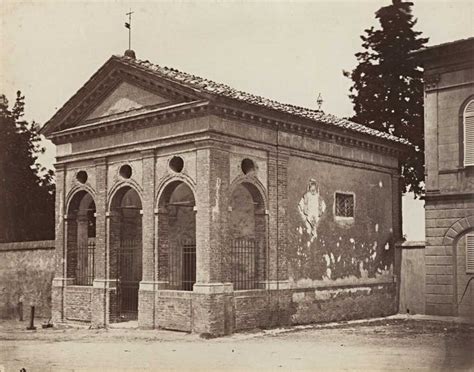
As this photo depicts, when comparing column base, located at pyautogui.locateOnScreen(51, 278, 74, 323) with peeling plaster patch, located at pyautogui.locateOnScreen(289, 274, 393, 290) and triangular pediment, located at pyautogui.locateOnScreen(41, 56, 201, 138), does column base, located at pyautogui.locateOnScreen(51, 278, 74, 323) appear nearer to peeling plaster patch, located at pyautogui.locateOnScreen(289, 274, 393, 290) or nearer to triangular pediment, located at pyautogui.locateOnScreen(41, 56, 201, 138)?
triangular pediment, located at pyautogui.locateOnScreen(41, 56, 201, 138)

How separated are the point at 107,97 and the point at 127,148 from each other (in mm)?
1737

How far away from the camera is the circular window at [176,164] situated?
1631 cm

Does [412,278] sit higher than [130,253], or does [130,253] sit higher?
[130,253]

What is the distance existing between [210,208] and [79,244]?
604cm

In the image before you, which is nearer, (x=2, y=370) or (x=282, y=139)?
(x=2, y=370)

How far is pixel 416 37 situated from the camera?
87.2 ft

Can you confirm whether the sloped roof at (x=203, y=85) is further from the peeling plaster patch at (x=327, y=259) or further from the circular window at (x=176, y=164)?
the peeling plaster patch at (x=327, y=259)

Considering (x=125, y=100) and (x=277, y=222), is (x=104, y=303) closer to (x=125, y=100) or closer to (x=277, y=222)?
(x=277, y=222)

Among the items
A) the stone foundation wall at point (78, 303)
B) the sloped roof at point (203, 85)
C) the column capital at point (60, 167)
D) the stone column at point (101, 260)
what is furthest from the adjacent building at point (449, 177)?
the column capital at point (60, 167)

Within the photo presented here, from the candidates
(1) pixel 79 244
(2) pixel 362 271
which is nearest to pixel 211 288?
(1) pixel 79 244

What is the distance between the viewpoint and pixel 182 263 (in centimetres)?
1830

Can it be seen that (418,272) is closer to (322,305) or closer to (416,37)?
(322,305)

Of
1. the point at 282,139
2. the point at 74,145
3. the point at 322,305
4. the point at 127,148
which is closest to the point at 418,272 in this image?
the point at 322,305

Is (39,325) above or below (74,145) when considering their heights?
below
